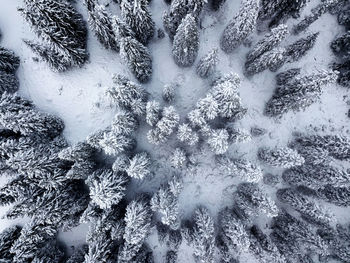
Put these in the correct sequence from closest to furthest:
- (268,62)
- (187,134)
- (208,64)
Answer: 1. (187,134)
2. (208,64)
3. (268,62)

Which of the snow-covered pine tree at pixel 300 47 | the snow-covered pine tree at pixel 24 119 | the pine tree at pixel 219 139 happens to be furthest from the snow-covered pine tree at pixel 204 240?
the snow-covered pine tree at pixel 300 47

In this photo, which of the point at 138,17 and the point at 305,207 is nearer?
the point at 138,17

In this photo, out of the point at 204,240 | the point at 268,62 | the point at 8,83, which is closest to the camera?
the point at 204,240

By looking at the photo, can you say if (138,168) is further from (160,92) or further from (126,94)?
(160,92)

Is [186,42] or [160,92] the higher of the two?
[186,42]

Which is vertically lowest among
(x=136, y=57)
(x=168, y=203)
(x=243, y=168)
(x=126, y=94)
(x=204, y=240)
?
(x=204, y=240)

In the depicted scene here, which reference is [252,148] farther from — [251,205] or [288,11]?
[288,11]

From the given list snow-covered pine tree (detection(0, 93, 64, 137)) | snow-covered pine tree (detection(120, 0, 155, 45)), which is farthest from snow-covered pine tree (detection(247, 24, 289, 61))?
snow-covered pine tree (detection(0, 93, 64, 137))

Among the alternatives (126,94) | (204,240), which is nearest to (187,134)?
(126,94)
